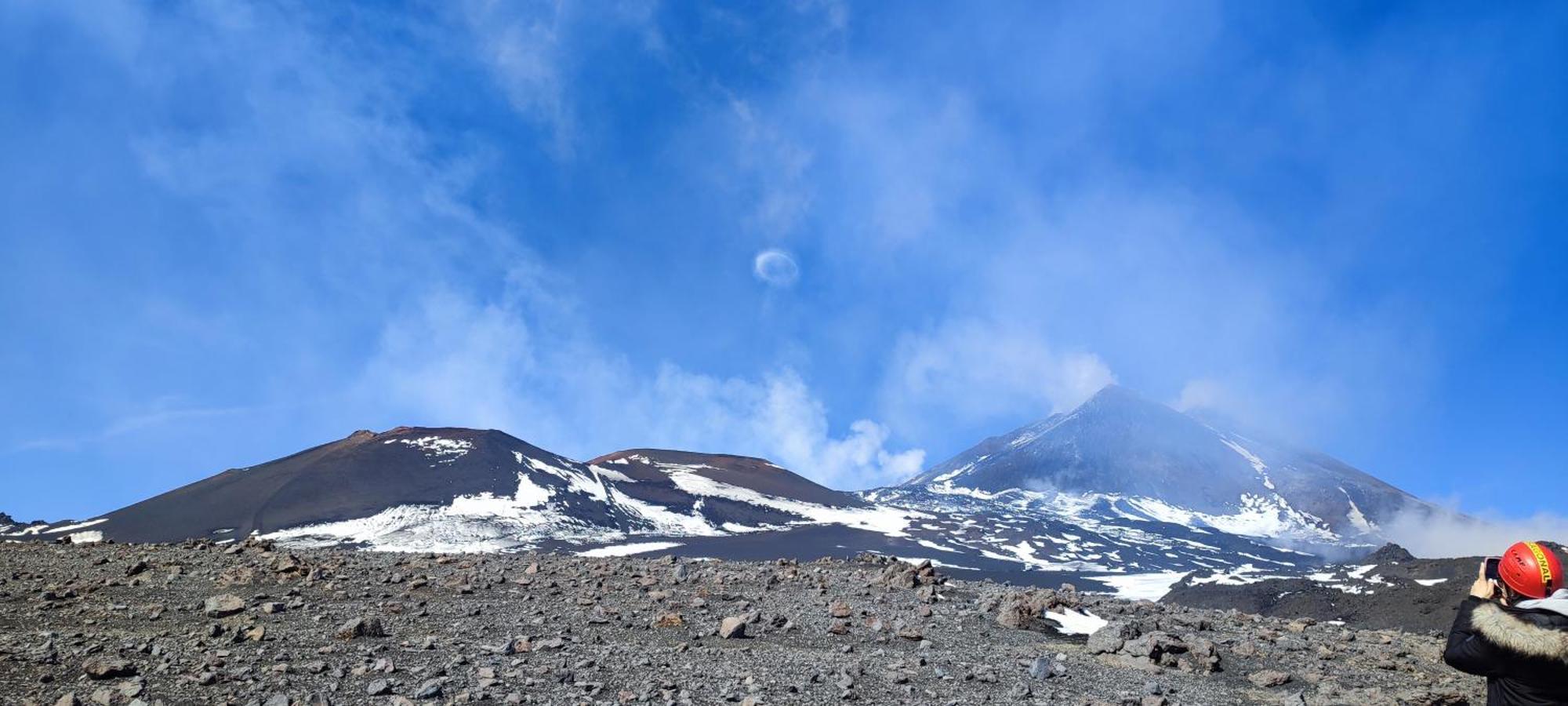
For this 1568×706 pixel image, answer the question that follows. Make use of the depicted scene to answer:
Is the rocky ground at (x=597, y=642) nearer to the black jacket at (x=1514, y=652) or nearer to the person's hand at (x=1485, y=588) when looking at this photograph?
the black jacket at (x=1514, y=652)

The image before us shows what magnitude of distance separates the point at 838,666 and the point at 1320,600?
3608 cm

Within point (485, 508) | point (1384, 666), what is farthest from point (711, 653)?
point (485, 508)

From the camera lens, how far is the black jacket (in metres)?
4.78

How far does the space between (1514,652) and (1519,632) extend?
0.12 meters

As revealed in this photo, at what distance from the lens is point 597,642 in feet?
35.2

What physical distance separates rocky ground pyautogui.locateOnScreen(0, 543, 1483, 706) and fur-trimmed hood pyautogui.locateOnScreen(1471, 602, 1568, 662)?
4854 mm

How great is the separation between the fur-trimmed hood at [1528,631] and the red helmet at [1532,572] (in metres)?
0.15

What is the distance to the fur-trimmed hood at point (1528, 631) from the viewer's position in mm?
4758

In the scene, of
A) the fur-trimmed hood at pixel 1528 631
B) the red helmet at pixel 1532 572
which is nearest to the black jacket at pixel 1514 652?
the fur-trimmed hood at pixel 1528 631

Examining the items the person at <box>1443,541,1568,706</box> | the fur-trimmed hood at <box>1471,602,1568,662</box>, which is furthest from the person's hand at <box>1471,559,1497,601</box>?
the fur-trimmed hood at <box>1471,602,1568,662</box>

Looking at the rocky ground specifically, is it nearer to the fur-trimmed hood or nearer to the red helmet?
the fur-trimmed hood

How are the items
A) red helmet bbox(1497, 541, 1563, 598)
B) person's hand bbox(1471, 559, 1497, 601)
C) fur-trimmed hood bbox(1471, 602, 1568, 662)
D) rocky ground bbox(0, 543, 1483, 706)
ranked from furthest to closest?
rocky ground bbox(0, 543, 1483, 706) → person's hand bbox(1471, 559, 1497, 601) → red helmet bbox(1497, 541, 1563, 598) → fur-trimmed hood bbox(1471, 602, 1568, 662)

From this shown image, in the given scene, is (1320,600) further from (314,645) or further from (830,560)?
(314,645)

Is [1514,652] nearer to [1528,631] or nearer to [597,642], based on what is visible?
[1528,631]
